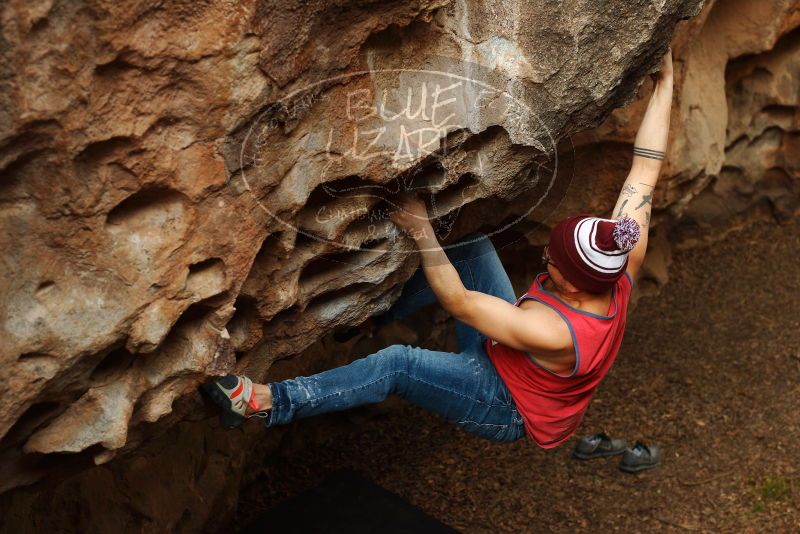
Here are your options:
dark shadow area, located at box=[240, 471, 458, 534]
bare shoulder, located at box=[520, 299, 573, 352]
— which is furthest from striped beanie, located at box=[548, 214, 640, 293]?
dark shadow area, located at box=[240, 471, 458, 534]

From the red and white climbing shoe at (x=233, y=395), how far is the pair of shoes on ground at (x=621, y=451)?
1.82 meters

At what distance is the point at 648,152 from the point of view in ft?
9.48

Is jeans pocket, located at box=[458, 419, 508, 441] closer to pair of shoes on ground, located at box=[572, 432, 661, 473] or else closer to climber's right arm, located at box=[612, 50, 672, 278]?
climber's right arm, located at box=[612, 50, 672, 278]

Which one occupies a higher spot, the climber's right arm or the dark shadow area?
the climber's right arm

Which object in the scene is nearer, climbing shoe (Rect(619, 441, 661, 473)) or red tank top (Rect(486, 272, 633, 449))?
red tank top (Rect(486, 272, 633, 449))

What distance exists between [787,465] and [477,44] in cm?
230

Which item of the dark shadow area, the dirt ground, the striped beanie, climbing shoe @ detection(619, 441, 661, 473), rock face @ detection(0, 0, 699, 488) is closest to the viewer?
rock face @ detection(0, 0, 699, 488)

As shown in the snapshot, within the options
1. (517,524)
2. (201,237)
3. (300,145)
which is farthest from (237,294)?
(517,524)

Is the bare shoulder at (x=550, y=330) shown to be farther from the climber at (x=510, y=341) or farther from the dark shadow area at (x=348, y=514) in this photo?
the dark shadow area at (x=348, y=514)

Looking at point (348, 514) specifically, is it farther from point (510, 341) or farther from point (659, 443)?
point (659, 443)

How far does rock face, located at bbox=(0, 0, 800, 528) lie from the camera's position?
197cm

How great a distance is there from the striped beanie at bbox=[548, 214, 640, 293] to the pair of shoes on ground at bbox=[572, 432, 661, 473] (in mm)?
1493

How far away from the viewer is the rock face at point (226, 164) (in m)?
1.97

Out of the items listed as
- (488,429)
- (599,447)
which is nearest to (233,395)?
(488,429)
